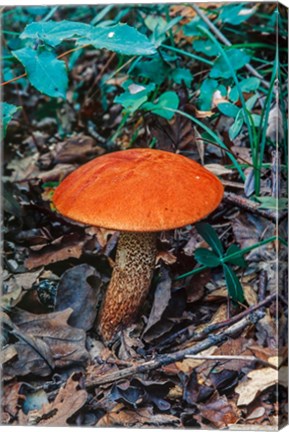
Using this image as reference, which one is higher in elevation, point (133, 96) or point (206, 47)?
point (206, 47)

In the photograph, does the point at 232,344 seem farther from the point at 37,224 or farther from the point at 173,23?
the point at 173,23

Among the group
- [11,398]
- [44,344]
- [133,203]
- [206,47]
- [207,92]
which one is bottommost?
[11,398]

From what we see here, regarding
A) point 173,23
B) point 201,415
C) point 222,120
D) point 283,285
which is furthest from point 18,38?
point 201,415

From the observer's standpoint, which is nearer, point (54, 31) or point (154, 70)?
point (54, 31)

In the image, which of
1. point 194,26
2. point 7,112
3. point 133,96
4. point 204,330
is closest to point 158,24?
point 194,26

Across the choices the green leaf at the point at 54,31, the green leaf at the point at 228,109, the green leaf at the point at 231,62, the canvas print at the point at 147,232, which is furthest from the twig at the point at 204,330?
the green leaf at the point at 54,31

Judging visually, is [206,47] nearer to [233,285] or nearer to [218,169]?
[218,169]
